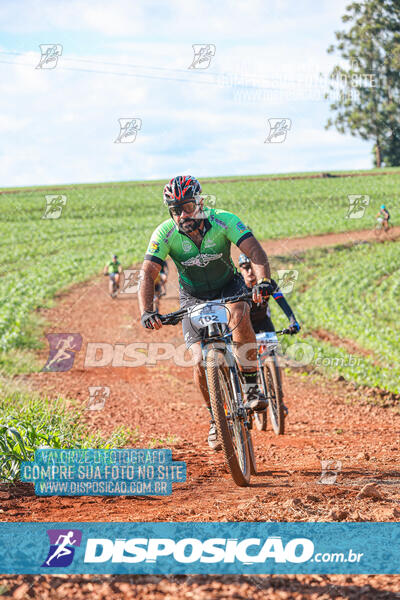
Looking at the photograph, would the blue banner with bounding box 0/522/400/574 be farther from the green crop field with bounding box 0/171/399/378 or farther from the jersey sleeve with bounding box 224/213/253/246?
the green crop field with bounding box 0/171/399/378

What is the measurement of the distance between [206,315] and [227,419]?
901mm

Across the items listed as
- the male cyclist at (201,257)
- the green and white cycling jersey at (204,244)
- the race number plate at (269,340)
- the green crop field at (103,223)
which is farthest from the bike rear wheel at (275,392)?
the green crop field at (103,223)

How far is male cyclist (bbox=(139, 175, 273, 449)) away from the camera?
560 cm

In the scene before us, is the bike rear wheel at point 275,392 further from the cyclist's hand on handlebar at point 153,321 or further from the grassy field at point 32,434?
the cyclist's hand on handlebar at point 153,321

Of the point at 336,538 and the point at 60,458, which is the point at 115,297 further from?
the point at 336,538

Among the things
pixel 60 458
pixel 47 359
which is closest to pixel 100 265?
pixel 47 359

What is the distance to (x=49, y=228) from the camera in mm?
41219

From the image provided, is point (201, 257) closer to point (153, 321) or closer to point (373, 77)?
point (153, 321)

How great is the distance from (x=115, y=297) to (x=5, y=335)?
7.55m

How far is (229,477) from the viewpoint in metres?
5.78

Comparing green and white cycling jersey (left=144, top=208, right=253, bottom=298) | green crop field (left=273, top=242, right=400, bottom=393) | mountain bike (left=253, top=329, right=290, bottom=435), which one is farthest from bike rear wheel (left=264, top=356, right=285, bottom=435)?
green crop field (left=273, top=242, right=400, bottom=393)

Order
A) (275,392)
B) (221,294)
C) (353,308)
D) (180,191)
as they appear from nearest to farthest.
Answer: (180,191)
(221,294)
(275,392)
(353,308)

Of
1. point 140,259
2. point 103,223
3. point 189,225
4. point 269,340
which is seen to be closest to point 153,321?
point 189,225

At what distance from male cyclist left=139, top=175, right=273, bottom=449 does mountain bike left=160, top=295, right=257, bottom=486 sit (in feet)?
0.70
